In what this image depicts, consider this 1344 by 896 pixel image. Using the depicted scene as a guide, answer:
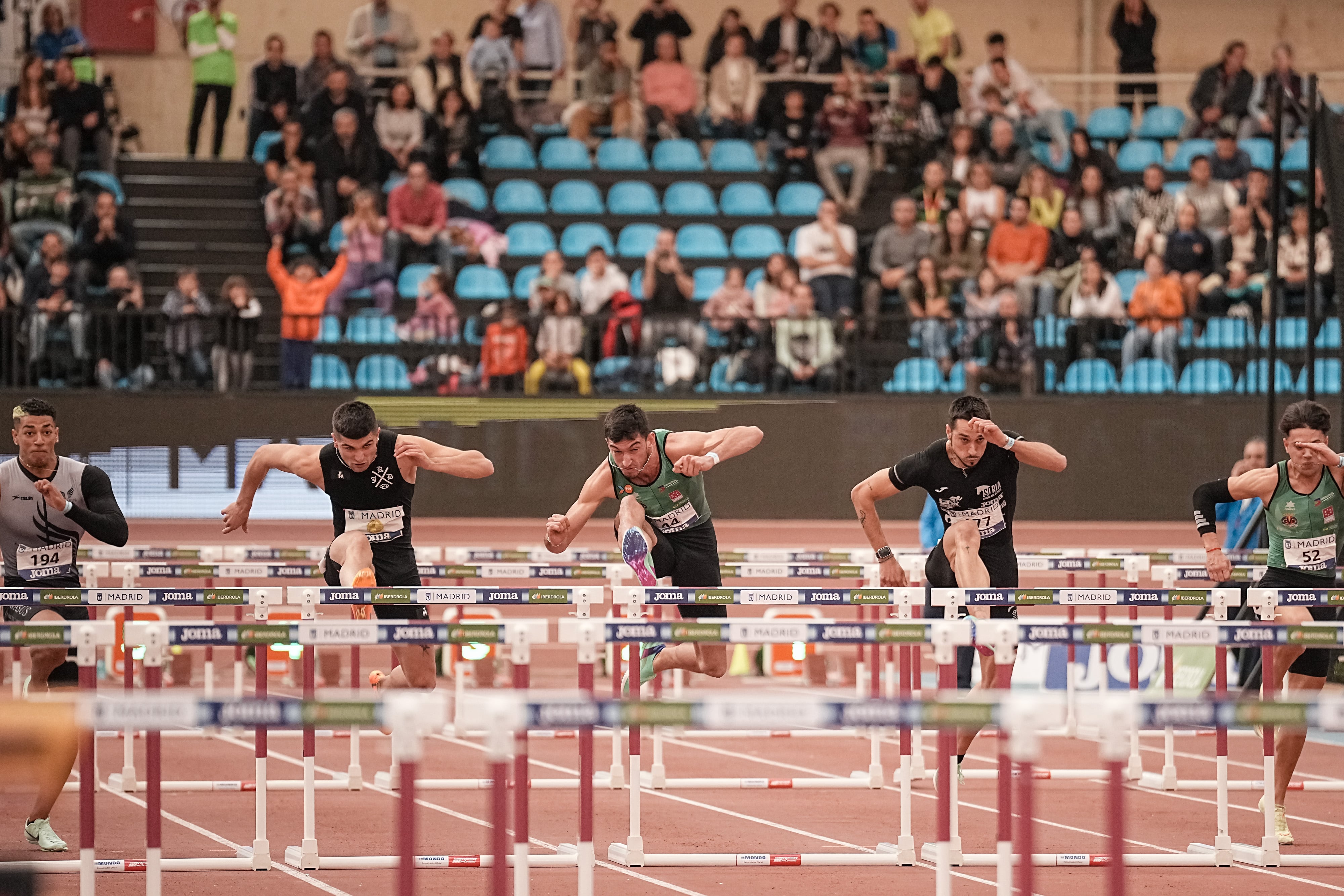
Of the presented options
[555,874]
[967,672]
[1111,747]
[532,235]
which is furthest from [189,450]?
[1111,747]

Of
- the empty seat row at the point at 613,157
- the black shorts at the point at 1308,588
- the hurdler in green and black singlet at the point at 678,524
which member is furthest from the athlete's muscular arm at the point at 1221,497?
the empty seat row at the point at 613,157

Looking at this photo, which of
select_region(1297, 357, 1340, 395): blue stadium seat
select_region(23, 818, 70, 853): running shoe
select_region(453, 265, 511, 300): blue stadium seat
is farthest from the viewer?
select_region(453, 265, 511, 300): blue stadium seat

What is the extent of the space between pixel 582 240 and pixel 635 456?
10.9 m

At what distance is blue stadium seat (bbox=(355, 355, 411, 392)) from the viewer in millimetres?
16469

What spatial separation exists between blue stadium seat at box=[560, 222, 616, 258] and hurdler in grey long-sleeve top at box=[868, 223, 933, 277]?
10.5 feet

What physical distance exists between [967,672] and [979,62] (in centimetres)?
1381

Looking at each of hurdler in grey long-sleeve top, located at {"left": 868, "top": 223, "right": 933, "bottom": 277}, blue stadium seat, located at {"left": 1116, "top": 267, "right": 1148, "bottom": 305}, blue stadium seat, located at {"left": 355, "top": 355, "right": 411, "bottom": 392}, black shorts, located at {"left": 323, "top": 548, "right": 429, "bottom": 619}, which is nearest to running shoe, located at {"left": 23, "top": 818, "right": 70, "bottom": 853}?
black shorts, located at {"left": 323, "top": 548, "right": 429, "bottom": 619}

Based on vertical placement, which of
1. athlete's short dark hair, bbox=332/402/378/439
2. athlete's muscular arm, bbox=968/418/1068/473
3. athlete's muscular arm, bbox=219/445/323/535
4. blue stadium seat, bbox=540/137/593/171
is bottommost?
athlete's muscular arm, bbox=219/445/323/535

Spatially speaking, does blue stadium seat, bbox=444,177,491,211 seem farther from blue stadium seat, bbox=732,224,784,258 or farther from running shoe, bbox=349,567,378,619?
running shoe, bbox=349,567,378,619

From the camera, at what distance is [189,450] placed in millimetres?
16266

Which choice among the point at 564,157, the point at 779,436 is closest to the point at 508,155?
the point at 564,157

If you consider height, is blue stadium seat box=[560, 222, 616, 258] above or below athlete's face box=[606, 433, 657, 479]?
above

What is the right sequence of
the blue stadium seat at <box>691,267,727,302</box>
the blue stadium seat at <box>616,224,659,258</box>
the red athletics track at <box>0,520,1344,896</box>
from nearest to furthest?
the red athletics track at <box>0,520,1344,896</box>
the blue stadium seat at <box>691,267,727,302</box>
the blue stadium seat at <box>616,224,659,258</box>

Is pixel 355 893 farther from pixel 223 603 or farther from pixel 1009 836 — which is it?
pixel 1009 836
